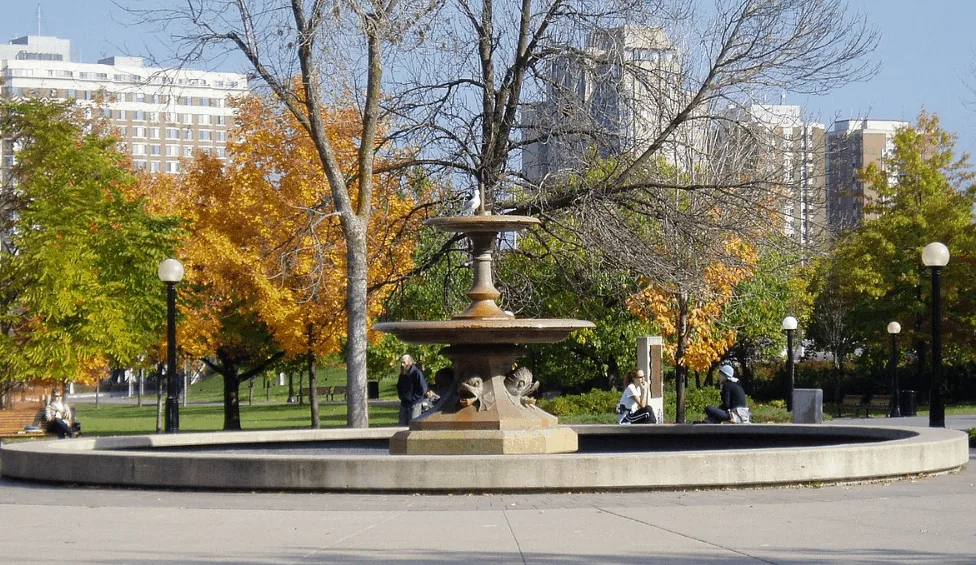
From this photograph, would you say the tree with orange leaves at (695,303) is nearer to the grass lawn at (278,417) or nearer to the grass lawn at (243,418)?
the grass lawn at (278,417)

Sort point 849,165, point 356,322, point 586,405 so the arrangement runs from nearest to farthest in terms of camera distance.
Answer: point 356,322 → point 849,165 → point 586,405

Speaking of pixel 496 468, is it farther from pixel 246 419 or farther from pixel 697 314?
pixel 246 419

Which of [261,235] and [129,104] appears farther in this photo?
[129,104]

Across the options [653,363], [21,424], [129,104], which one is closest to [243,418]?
[21,424]

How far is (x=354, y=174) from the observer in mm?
22859

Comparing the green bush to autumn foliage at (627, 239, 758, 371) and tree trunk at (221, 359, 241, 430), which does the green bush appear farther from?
tree trunk at (221, 359, 241, 430)

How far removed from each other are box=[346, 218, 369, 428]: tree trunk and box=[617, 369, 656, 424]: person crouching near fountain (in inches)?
162

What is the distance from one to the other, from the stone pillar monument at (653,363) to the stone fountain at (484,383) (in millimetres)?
15451

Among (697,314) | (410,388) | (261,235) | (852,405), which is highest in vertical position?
(261,235)

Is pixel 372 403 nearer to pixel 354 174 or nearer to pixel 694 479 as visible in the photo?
pixel 354 174

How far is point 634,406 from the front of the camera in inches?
801

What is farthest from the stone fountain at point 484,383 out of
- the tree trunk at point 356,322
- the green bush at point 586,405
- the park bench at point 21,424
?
the green bush at point 586,405

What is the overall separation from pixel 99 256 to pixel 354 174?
529 inches

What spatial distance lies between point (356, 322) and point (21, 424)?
49.7ft
